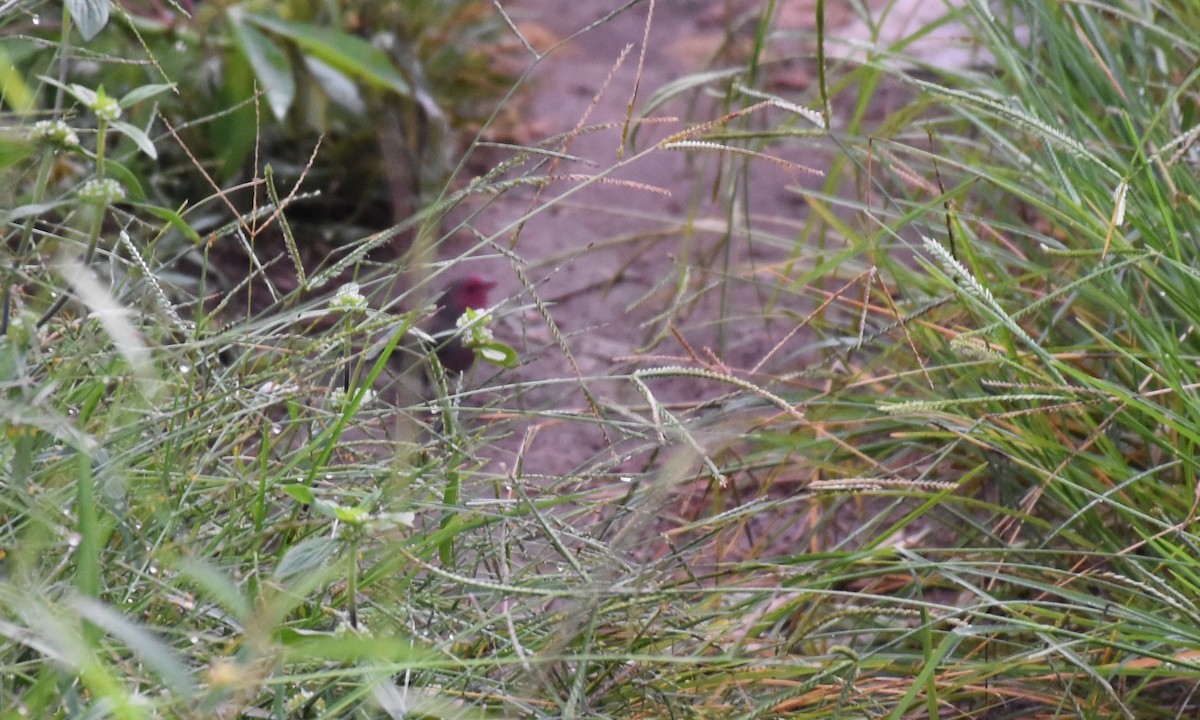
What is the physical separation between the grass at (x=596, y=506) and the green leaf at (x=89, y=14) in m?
0.14

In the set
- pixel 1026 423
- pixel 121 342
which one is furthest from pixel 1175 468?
pixel 121 342

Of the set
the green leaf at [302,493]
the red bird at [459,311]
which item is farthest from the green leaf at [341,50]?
the green leaf at [302,493]

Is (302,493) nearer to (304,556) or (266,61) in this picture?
(304,556)

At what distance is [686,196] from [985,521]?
171 centimetres

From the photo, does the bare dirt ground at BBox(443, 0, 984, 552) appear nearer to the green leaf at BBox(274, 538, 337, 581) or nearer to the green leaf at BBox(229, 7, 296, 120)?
the green leaf at BBox(274, 538, 337, 581)

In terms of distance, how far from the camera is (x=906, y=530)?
198cm

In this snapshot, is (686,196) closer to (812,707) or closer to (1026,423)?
(1026,423)

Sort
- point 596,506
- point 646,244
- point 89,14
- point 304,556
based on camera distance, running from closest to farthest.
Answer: point 304,556 < point 89,14 < point 596,506 < point 646,244

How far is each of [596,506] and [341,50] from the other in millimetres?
1658

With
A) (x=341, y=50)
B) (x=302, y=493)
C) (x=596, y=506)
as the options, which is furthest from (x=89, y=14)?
(x=341, y=50)

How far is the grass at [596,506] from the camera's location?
106 centimetres

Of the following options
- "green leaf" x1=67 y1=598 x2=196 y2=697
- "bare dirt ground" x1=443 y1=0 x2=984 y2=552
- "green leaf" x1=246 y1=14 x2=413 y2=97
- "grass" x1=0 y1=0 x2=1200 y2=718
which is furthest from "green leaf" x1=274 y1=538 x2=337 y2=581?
"green leaf" x1=246 y1=14 x2=413 y2=97

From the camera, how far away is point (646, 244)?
3.01 metres

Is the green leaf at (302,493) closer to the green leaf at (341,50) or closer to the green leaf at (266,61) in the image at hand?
the green leaf at (266,61)
